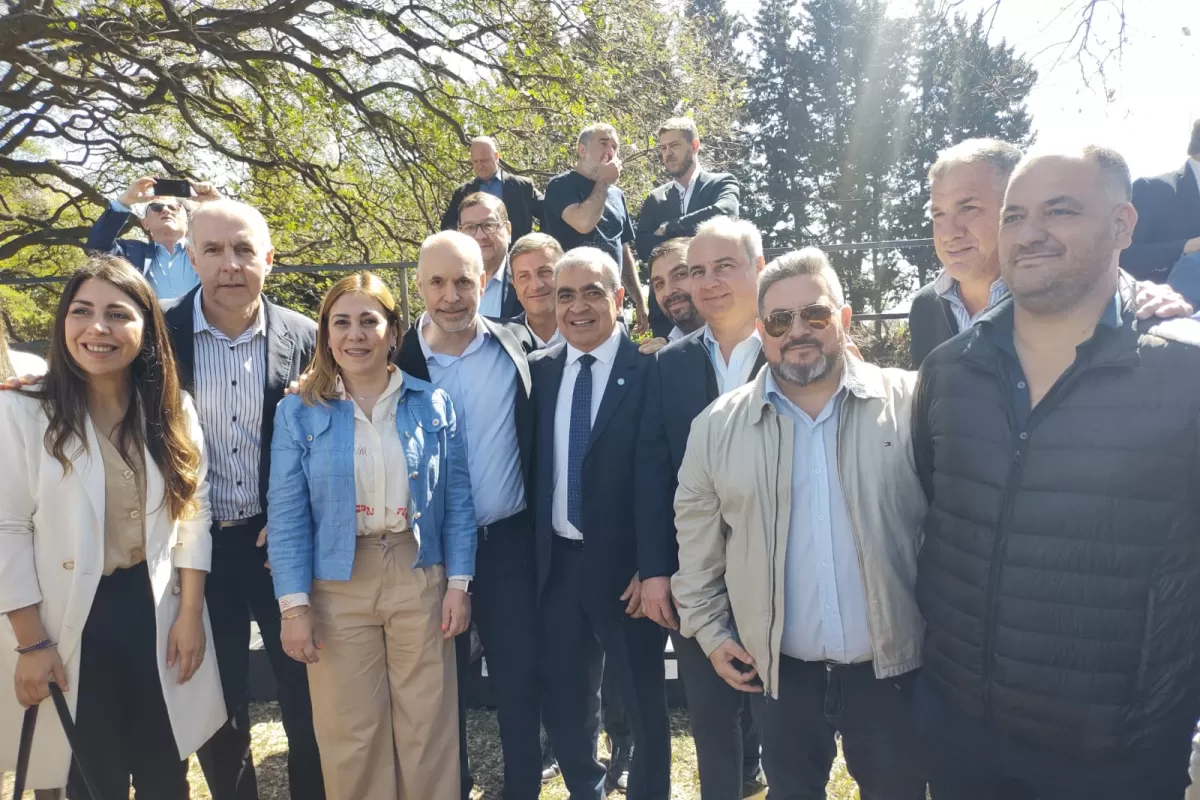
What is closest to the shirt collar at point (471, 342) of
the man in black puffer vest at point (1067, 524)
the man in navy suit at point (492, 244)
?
the man in navy suit at point (492, 244)

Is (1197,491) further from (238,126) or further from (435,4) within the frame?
(238,126)

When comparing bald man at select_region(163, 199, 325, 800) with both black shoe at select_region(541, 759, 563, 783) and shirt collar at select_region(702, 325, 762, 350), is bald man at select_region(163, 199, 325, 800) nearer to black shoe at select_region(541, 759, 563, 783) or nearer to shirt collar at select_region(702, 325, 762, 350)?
Result: black shoe at select_region(541, 759, 563, 783)

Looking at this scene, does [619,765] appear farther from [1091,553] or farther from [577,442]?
[1091,553]

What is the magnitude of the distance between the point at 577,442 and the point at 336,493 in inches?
34.5

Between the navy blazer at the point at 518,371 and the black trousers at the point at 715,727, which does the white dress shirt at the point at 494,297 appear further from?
the black trousers at the point at 715,727

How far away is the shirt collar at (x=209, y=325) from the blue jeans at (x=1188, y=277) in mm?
4061

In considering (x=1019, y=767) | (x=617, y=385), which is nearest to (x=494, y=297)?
(x=617, y=385)

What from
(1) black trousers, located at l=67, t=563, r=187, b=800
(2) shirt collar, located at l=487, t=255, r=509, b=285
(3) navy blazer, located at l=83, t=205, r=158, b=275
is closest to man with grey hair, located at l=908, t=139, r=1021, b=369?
(2) shirt collar, located at l=487, t=255, r=509, b=285

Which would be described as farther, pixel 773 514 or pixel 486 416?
pixel 486 416

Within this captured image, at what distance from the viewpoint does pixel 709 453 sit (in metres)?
2.25

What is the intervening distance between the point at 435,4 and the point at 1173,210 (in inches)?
317

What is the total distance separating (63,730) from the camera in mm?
2225

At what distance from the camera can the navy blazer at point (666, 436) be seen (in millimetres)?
2516

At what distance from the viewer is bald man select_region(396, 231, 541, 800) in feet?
8.94
